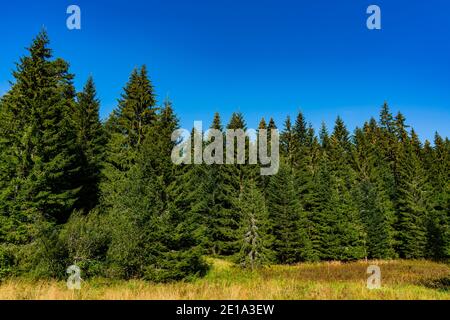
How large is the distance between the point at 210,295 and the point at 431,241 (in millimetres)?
46697

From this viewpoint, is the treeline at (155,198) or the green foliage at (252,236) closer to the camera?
the treeline at (155,198)

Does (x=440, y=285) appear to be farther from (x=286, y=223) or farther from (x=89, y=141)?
(x=89, y=141)

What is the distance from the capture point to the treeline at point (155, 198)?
730 inches

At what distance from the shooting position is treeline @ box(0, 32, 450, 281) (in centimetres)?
1853

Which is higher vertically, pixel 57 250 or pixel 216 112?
pixel 216 112

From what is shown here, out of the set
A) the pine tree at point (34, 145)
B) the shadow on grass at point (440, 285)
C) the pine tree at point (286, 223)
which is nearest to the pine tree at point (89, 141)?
the pine tree at point (34, 145)

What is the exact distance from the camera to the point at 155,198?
20.5m

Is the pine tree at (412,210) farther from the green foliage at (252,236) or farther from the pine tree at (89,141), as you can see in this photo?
the pine tree at (89,141)

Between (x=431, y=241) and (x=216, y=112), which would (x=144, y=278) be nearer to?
(x=216, y=112)

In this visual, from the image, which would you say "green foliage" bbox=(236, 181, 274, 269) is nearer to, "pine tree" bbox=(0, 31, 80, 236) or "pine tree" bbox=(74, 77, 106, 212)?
"pine tree" bbox=(74, 77, 106, 212)

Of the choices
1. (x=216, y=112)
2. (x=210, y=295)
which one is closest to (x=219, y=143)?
(x=216, y=112)

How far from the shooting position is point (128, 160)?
89.2 feet

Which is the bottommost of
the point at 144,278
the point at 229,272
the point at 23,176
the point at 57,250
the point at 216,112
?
the point at 229,272

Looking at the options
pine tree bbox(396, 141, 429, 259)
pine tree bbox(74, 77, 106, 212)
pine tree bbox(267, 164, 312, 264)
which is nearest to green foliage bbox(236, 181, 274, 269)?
pine tree bbox(267, 164, 312, 264)
